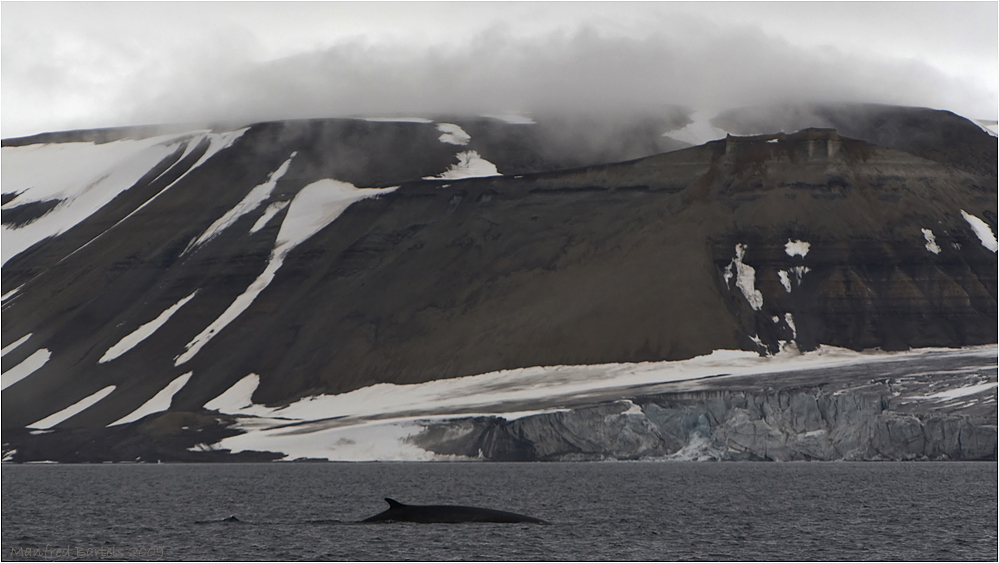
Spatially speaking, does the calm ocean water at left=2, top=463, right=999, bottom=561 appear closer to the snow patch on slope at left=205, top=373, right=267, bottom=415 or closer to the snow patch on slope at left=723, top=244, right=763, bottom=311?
the snow patch on slope at left=205, top=373, right=267, bottom=415

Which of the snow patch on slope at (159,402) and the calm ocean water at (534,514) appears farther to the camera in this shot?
the snow patch on slope at (159,402)

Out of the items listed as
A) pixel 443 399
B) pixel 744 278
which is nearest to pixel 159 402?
pixel 443 399

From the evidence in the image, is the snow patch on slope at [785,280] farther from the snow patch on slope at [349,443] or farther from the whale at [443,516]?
the whale at [443,516]

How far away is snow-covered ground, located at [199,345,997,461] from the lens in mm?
164250

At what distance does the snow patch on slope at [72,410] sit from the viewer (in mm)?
186488

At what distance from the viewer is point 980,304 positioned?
642 feet

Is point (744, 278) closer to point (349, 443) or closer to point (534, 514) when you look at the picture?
point (349, 443)

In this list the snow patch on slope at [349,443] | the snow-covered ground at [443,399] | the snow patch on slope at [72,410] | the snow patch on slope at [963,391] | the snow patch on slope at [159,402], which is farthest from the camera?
the snow patch on slope at [72,410]

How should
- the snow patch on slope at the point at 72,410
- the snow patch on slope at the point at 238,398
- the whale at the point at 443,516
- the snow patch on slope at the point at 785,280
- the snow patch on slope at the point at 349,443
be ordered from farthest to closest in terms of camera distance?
1. the snow patch on slope at the point at 785,280
2. the snow patch on slope at the point at 72,410
3. the snow patch on slope at the point at 238,398
4. the snow patch on slope at the point at 349,443
5. the whale at the point at 443,516

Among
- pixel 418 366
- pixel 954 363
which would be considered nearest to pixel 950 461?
pixel 954 363

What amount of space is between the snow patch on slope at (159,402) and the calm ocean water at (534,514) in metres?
55.1

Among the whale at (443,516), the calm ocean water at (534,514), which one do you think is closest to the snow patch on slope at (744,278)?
the calm ocean water at (534,514)

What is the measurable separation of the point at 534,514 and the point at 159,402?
4724 inches

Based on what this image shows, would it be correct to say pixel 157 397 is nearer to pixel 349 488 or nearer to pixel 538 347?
pixel 538 347
